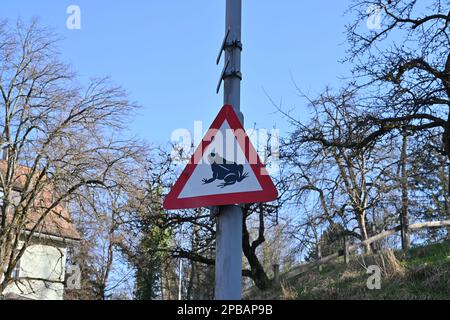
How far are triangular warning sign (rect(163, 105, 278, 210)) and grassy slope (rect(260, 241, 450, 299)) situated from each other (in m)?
7.14

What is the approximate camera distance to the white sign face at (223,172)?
3.95 meters

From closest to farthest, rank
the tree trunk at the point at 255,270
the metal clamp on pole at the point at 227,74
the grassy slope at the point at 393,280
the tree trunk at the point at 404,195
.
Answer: the metal clamp on pole at the point at 227,74 < the grassy slope at the point at 393,280 < the tree trunk at the point at 404,195 < the tree trunk at the point at 255,270

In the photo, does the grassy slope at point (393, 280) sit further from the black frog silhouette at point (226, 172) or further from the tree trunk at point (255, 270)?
the black frog silhouette at point (226, 172)

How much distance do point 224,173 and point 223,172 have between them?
0.01m

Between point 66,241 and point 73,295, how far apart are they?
58.1ft

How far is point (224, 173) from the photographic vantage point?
402 cm

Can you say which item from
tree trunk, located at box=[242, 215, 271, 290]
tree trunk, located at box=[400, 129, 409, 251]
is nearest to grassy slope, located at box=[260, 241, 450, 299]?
tree trunk, located at box=[400, 129, 409, 251]

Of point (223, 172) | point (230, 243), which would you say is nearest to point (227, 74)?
point (223, 172)

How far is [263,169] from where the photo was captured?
13.3 ft

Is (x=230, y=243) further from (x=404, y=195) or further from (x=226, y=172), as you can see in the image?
(x=404, y=195)

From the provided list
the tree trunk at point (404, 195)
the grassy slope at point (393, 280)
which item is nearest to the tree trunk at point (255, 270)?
the grassy slope at point (393, 280)

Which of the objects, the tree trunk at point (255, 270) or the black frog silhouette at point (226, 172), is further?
the tree trunk at point (255, 270)
